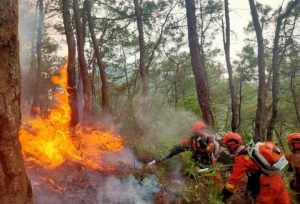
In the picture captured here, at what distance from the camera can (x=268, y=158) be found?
19.5ft

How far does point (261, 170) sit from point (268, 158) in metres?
0.37

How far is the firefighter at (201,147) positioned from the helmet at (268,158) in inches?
105

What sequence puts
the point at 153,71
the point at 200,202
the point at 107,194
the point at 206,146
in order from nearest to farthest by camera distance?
the point at 200,202
the point at 107,194
the point at 206,146
the point at 153,71

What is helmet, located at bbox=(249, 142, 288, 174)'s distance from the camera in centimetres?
587

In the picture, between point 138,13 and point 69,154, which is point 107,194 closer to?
point 69,154

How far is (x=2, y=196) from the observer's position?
3.83 meters

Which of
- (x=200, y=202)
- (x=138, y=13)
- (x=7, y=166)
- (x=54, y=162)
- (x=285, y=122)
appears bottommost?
(x=285, y=122)

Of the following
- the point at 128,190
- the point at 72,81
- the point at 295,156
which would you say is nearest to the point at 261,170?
the point at 295,156

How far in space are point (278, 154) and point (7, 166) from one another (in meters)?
4.03

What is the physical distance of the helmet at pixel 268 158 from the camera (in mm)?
5871

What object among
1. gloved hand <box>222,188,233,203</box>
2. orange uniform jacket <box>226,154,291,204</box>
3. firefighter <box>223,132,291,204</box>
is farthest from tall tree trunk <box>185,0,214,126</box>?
orange uniform jacket <box>226,154,291,204</box>

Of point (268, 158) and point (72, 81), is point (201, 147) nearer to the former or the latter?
point (268, 158)

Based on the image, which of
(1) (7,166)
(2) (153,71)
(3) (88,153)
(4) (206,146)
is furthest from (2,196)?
(2) (153,71)

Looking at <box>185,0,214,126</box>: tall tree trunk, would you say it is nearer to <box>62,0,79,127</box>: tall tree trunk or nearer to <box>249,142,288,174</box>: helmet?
<box>62,0,79,127</box>: tall tree trunk
